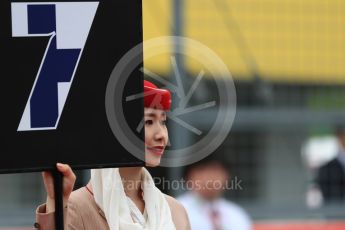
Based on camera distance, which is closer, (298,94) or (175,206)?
(175,206)

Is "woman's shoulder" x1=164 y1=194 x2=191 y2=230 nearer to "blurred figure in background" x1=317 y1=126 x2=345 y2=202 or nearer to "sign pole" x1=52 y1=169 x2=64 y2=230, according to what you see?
"sign pole" x1=52 y1=169 x2=64 y2=230

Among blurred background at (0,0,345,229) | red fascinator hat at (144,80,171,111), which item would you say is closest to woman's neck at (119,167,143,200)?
red fascinator hat at (144,80,171,111)

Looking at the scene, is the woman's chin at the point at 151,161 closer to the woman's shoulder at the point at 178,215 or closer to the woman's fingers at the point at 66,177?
the woman's shoulder at the point at 178,215

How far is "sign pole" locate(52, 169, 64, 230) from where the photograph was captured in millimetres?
3205

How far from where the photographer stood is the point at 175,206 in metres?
3.78

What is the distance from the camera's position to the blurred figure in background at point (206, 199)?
6.50 meters

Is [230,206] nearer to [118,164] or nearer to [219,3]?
[219,3]

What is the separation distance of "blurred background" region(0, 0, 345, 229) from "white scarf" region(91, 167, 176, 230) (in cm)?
367

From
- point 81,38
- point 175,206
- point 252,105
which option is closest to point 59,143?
point 81,38

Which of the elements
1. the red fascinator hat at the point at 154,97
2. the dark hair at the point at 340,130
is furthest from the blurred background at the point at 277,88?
the red fascinator hat at the point at 154,97

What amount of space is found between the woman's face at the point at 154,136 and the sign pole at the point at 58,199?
45 centimetres


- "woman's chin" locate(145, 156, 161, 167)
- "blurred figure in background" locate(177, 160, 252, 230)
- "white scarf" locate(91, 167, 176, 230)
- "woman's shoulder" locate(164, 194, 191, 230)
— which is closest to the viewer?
"white scarf" locate(91, 167, 176, 230)

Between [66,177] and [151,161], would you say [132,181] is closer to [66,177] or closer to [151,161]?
[151,161]

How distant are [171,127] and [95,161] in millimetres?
3832
